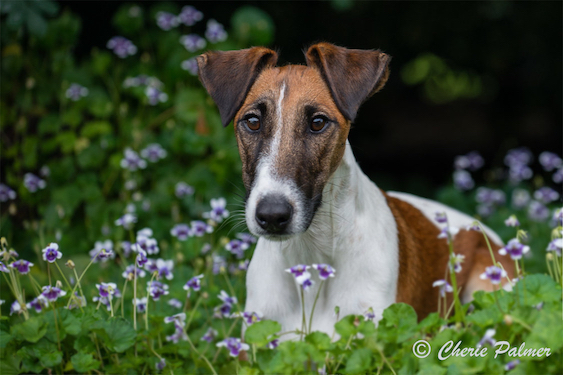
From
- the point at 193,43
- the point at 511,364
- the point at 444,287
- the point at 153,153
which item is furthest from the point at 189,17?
the point at 511,364

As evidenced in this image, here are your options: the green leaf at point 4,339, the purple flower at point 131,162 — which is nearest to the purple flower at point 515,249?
the green leaf at point 4,339

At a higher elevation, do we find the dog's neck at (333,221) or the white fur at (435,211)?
the dog's neck at (333,221)

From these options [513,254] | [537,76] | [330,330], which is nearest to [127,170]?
[330,330]

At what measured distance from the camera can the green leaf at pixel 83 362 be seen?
3035mm

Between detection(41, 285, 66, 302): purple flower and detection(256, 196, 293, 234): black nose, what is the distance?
1.09 meters

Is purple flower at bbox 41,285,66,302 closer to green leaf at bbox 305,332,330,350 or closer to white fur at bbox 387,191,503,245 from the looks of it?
green leaf at bbox 305,332,330,350

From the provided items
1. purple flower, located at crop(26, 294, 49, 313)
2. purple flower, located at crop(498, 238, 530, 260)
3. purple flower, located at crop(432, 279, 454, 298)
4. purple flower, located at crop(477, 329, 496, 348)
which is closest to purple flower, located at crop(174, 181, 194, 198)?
purple flower, located at crop(26, 294, 49, 313)

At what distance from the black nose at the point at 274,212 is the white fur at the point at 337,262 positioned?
48cm

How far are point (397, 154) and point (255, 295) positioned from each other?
7.76 m

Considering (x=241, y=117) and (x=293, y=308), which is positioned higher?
(x=241, y=117)

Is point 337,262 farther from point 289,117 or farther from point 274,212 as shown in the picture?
point 289,117

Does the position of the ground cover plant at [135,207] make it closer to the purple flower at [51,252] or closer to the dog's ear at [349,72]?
the purple flower at [51,252]

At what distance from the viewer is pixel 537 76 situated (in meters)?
9.33

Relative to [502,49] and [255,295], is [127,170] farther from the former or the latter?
[502,49]
